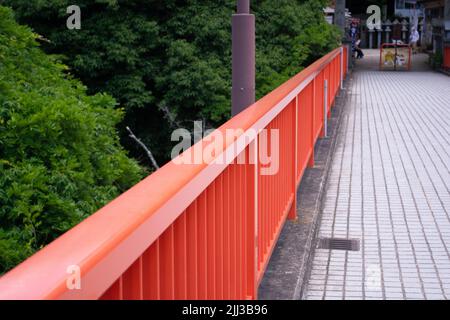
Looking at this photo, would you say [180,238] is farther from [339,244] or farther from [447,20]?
[447,20]

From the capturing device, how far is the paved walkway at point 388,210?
16.0 feet

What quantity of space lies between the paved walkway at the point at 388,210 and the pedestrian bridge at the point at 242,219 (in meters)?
0.02

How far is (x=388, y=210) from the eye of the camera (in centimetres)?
692

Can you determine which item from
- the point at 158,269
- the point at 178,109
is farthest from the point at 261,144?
the point at 178,109

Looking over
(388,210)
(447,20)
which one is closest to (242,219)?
(388,210)

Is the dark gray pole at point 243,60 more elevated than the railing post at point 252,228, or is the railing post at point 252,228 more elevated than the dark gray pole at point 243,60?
the dark gray pole at point 243,60

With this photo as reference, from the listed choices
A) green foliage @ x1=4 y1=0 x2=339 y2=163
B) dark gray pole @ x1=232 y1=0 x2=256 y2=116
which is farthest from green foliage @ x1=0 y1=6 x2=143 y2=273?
green foliage @ x1=4 y1=0 x2=339 y2=163

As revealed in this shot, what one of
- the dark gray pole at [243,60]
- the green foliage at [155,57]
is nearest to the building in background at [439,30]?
the green foliage at [155,57]

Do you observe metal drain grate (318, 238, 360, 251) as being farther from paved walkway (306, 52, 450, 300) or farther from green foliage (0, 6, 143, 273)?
green foliage (0, 6, 143, 273)

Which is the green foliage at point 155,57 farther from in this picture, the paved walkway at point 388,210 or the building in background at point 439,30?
the building in background at point 439,30

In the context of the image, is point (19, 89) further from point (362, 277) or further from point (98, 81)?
point (98, 81)

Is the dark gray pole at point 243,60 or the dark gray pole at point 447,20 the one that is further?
the dark gray pole at point 447,20

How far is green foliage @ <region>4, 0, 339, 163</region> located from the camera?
17.2 m

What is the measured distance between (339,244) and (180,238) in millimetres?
3562
